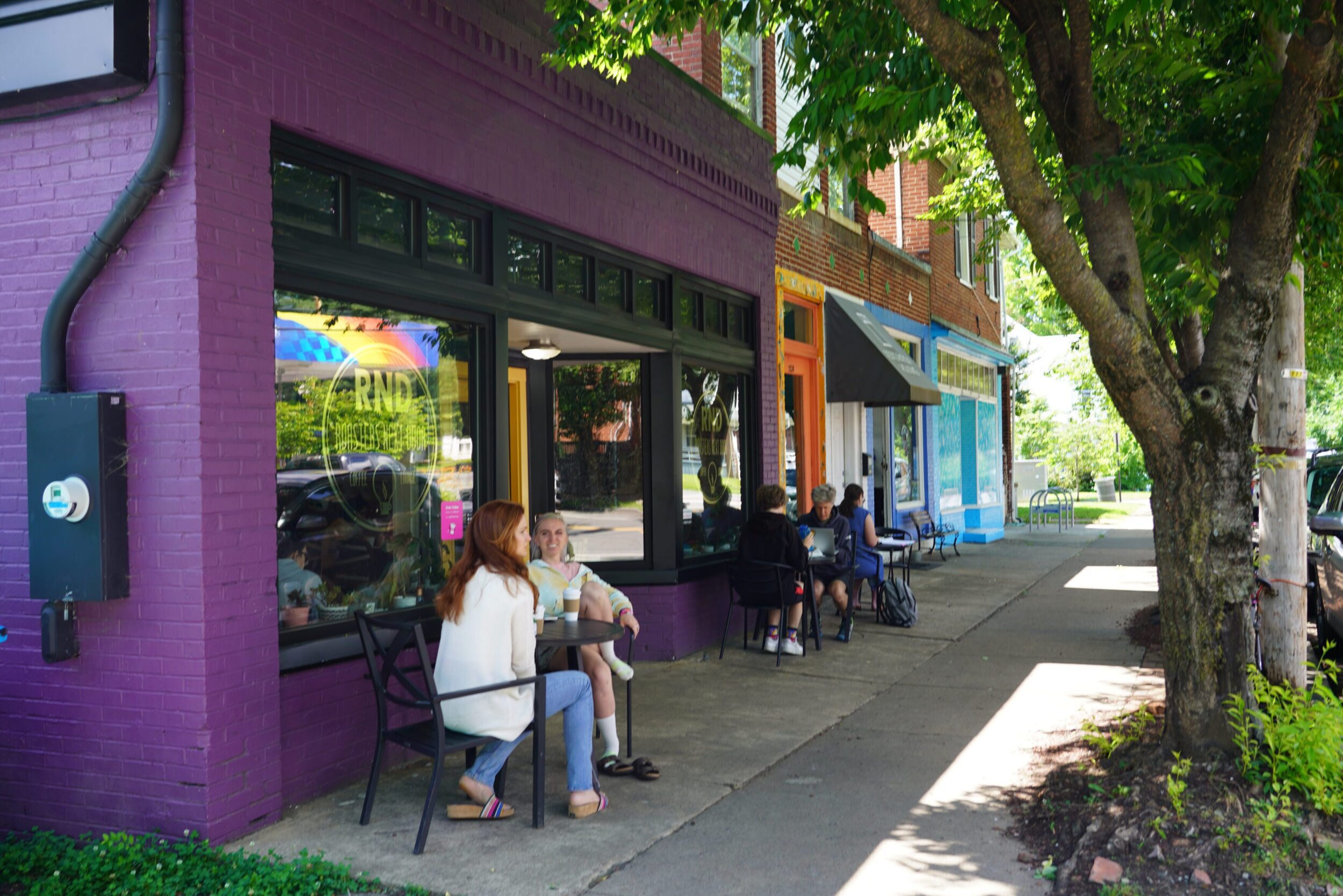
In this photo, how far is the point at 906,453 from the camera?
57.9 ft

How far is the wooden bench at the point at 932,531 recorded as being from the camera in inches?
628

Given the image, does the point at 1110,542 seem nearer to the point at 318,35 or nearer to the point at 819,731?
the point at 819,731

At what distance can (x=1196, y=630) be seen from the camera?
5.32m

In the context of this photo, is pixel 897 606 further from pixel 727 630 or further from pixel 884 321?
pixel 884 321

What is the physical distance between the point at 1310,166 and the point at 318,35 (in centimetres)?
509

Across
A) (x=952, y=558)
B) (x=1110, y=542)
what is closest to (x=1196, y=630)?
(x=952, y=558)

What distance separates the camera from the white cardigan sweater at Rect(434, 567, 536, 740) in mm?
5008

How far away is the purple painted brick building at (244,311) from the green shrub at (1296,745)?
13.8 feet

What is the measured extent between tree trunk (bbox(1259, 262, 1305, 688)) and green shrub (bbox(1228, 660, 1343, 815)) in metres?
0.91

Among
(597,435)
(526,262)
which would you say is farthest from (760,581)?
(526,262)

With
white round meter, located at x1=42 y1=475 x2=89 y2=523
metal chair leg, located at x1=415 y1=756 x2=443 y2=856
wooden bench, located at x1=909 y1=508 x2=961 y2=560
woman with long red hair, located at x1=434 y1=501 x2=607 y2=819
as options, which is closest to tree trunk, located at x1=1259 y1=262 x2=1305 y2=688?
woman with long red hair, located at x1=434 y1=501 x2=607 y2=819

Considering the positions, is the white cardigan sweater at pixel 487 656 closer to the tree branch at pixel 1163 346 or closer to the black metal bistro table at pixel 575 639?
the black metal bistro table at pixel 575 639

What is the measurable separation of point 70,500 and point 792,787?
3.57m

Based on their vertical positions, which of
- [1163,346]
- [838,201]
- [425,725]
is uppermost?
[838,201]
